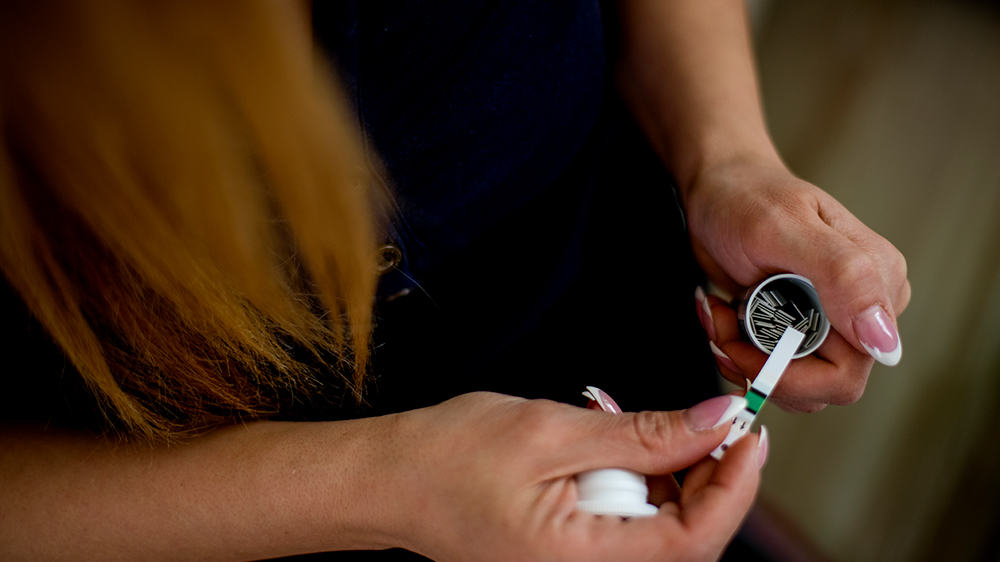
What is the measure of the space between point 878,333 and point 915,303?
3.17 feet

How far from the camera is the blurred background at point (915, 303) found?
50.6 inches

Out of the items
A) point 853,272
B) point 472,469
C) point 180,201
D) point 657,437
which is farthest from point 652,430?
point 180,201

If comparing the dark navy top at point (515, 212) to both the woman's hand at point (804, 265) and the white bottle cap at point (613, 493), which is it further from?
the white bottle cap at point (613, 493)

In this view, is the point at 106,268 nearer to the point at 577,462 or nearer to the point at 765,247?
the point at 577,462

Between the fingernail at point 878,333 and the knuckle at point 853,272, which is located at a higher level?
the knuckle at point 853,272

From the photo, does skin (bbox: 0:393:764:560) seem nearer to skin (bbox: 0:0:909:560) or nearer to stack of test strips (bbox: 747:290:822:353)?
skin (bbox: 0:0:909:560)

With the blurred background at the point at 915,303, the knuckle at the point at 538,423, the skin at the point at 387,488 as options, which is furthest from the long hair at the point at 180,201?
the blurred background at the point at 915,303

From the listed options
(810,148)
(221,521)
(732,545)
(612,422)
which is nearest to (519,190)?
(612,422)

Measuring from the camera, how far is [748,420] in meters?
0.54

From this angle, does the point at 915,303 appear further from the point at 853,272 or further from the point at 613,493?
the point at 613,493

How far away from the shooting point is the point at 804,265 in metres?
0.58

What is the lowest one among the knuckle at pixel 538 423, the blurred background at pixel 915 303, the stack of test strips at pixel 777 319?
the blurred background at pixel 915 303

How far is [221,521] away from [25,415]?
0.19 metres

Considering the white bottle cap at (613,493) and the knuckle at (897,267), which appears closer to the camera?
the white bottle cap at (613,493)
